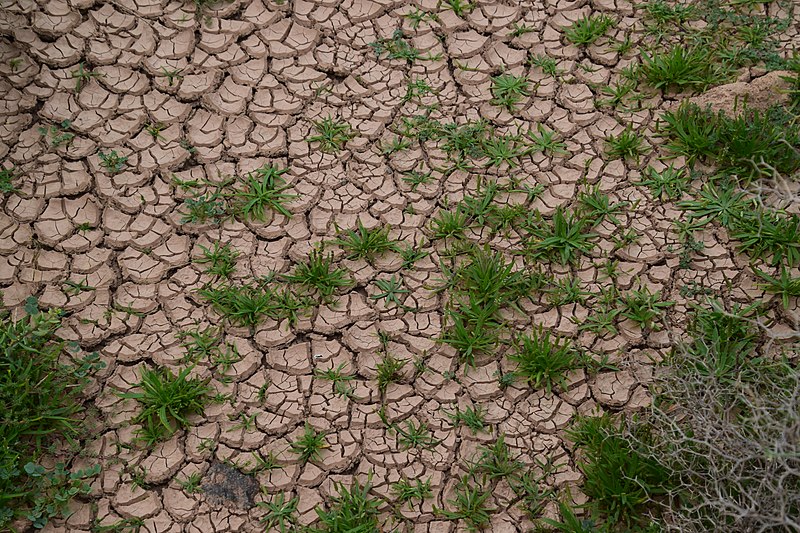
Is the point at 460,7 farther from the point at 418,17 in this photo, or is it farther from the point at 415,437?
the point at 415,437

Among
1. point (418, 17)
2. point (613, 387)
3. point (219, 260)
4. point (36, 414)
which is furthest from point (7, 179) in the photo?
point (613, 387)

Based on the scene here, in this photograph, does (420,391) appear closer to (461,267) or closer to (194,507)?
(461,267)

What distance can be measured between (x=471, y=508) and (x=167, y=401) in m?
1.29

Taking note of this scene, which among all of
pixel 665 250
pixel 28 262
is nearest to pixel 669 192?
pixel 665 250

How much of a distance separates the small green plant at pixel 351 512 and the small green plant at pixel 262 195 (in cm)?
136

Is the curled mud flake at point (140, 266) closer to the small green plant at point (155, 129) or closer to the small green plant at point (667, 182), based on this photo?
the small green plant at point (155, 129)

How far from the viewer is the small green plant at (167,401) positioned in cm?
332

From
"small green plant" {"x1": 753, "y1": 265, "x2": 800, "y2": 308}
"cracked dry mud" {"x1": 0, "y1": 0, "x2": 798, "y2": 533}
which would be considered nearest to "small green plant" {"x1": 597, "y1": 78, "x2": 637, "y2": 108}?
"cracked dry mud" {"x1": 0, "y1": 0, "x2": 798, "y2": 533}

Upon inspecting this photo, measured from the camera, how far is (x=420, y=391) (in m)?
3.44

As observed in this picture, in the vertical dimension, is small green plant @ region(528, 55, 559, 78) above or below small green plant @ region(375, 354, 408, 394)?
above

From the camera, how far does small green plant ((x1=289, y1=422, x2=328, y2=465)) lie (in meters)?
3.28

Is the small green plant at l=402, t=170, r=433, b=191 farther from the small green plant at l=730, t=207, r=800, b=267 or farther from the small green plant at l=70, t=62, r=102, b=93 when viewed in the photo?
the small green plant at l=70, t=62, r=102, b=93

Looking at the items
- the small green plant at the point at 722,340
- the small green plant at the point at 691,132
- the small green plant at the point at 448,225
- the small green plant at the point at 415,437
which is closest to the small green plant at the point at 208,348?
the small green plant at the point at 415,437

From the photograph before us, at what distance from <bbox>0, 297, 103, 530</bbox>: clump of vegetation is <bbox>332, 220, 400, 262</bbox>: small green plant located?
46.8 inches
